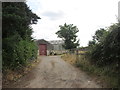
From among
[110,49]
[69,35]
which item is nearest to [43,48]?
[69,35]

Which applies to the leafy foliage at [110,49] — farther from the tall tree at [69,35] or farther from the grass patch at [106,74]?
the tall tree at [69,35]

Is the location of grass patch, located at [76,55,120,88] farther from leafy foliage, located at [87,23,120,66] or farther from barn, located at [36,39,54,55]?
barn, located at [36,39,54,55]

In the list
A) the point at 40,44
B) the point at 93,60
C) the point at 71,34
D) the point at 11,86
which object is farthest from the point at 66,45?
the point at 11,86

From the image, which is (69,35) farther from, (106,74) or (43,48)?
(106,74)

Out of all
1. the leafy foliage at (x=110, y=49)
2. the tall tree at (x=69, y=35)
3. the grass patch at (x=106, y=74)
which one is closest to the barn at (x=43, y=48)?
the tall tree at (x=69, y=35)

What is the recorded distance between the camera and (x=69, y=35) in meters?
35.5

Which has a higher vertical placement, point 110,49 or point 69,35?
point 69,35

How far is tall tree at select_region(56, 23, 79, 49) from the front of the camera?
3522cm

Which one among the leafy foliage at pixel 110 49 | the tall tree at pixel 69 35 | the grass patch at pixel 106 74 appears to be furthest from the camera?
the tall tree at pixel 69 35

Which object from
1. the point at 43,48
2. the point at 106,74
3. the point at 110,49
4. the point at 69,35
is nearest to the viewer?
the point at 110,49

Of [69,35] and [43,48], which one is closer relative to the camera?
[69,35]

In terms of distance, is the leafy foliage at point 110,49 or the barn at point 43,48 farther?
the barn at point 43,48

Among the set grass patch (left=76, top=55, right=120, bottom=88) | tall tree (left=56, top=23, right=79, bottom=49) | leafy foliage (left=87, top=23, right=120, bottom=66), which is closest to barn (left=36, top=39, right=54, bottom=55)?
tall tree (left=56, top=23, right=79, bottom=49)

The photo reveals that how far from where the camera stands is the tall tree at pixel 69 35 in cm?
3522
